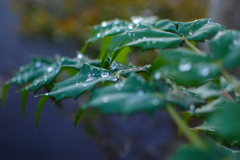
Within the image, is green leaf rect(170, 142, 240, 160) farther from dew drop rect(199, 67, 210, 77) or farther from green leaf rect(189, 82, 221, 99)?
green leaf rect(189, 82, 221, 99)

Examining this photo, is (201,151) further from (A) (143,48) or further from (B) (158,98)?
(A) (143,48)

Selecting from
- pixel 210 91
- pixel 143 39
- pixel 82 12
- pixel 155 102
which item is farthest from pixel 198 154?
pixel 82 12

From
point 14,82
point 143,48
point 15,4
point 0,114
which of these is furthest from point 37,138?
point 143,48

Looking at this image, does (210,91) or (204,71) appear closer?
(204,71)

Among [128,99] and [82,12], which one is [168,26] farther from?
[82,12]

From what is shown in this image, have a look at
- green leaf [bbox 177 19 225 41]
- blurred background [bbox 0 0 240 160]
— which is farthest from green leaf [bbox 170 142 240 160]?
blurred background [bbox 0 0 240 160]

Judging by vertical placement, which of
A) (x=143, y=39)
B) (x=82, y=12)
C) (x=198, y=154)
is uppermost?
(x=82, y=12)
